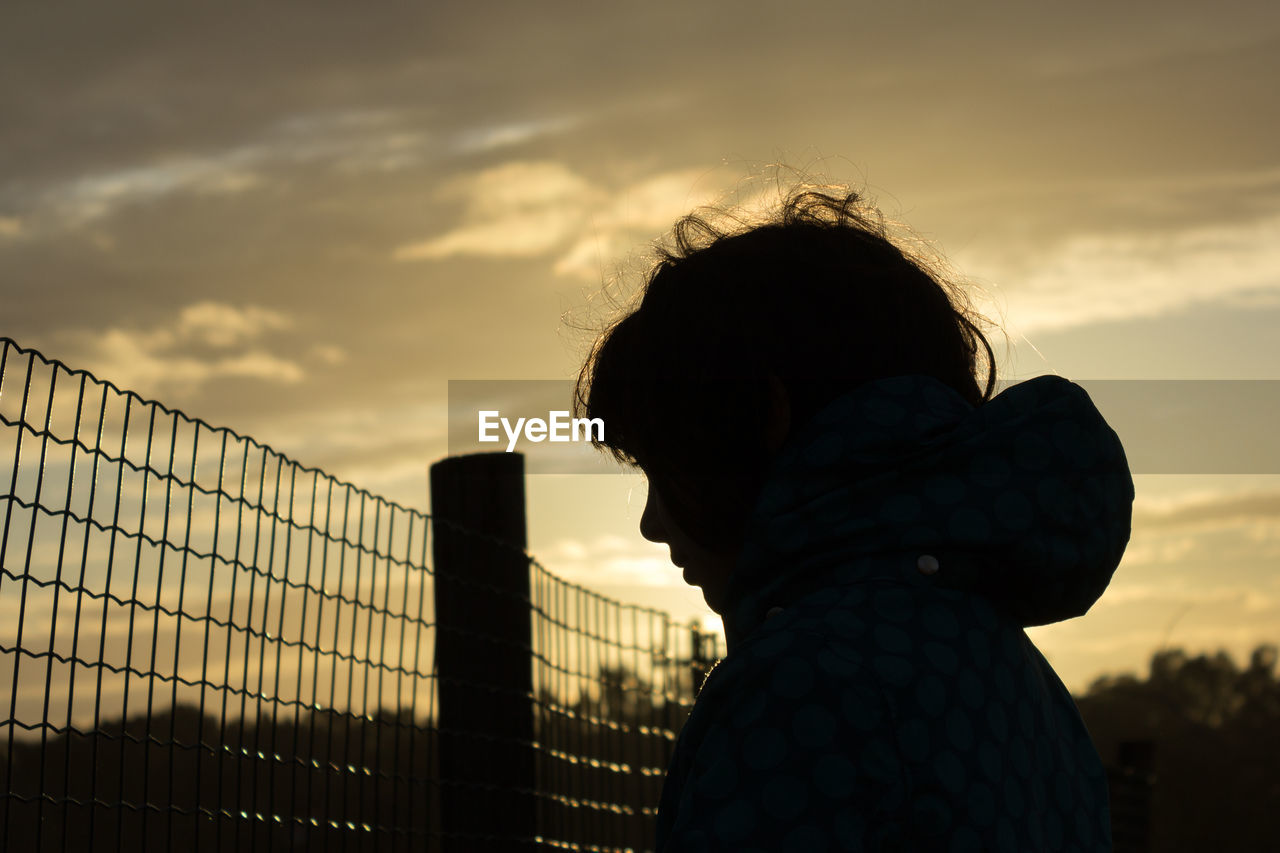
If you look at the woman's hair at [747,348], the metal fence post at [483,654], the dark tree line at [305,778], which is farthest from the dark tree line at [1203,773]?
the woman's hair at [747,348]

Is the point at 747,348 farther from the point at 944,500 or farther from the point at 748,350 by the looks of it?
the point at 944,500

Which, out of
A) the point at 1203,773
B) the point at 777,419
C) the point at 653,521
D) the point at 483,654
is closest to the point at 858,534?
the point at 777,419

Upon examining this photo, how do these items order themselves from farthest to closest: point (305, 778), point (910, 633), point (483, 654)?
point (483, 654) → point (305, 778) → point (910, 633)

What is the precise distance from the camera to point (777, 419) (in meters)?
1.44

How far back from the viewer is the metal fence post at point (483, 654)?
11.5 feet

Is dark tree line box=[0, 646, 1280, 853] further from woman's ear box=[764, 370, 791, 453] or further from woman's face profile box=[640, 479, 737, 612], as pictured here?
woman's ear box=[764, 370, 791, 453]

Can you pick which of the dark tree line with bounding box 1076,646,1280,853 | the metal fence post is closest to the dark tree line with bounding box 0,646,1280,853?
the metal fence post

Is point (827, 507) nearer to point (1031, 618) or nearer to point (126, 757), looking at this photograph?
point (1031, 618)

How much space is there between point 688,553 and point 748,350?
0.79 feet

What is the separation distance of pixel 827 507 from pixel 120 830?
1.70 metres

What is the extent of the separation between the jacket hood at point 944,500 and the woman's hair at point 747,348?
0.27ft

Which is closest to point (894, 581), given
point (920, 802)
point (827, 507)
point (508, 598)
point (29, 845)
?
point (827, 507)

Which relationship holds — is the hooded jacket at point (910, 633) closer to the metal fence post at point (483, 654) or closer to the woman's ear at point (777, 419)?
the woman's ear at point (777, 419)

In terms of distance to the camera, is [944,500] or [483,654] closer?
[944,500]
